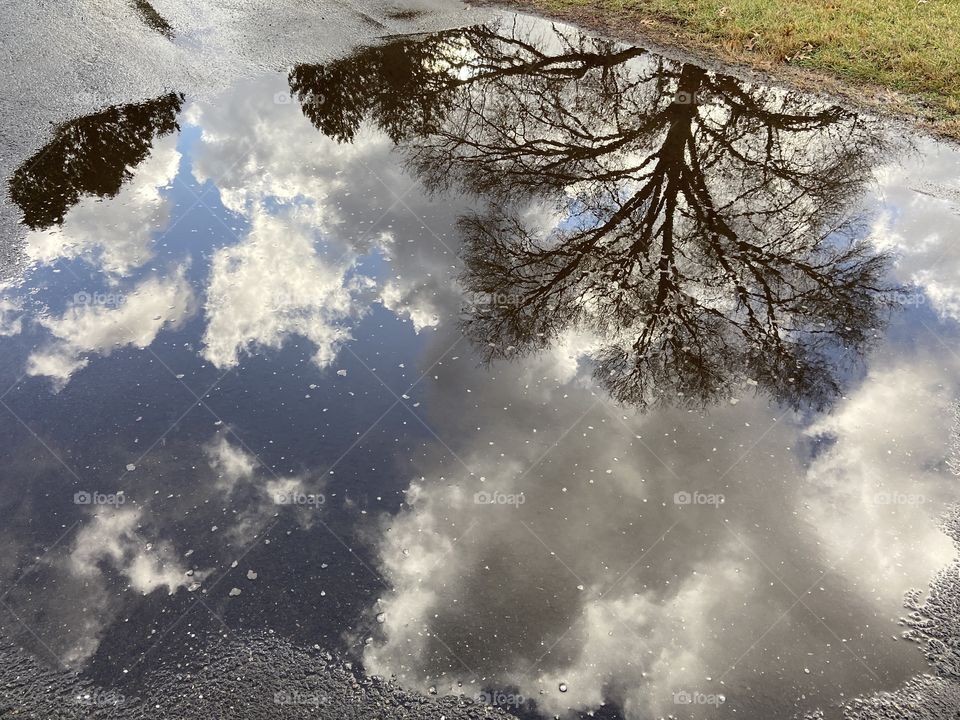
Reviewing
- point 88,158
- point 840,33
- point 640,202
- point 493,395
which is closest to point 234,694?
point 493,395

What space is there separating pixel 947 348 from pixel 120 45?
492 inches

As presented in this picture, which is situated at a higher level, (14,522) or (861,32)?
(861,32)

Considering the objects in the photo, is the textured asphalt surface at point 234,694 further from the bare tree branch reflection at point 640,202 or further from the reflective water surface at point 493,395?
the bare tree branch reflection at point 640,202

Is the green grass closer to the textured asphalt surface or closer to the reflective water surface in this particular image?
the reflective water surface

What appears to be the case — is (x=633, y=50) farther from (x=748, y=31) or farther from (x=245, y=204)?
(x=245, y=204)

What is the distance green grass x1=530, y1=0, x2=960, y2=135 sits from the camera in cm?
1038

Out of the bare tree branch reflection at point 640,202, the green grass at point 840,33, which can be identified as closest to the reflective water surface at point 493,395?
the bare tree branch reflection at point 640,202

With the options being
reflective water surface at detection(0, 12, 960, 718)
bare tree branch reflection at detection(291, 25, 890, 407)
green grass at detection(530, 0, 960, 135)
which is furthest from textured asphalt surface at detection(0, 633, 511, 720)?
green grass at detection(530, 0, 960, 135)

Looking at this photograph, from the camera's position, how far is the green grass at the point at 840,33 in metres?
10.4

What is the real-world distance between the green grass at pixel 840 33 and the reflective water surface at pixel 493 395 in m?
1.58

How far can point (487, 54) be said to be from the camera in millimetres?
11172

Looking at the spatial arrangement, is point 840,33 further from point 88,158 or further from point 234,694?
point 234,694

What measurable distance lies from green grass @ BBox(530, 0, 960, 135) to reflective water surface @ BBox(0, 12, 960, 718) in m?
1.58

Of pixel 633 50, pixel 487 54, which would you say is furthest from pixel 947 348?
pixel 487 54
